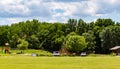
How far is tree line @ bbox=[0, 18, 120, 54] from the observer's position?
117125mm

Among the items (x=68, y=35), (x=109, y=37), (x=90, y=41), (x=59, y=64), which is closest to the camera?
(x=59, y=64)

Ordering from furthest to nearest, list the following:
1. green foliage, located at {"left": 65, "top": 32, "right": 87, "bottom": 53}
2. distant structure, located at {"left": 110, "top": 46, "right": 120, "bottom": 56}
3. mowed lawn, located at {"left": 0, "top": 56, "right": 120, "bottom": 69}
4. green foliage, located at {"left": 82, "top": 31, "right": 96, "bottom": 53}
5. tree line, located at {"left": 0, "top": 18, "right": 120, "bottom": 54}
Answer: green foliage, located at {"left": 82, "top": 31, "right": 96, "bottom": 53} → tree line, located at {"left": 0, "top": 18, "right": 120, "bottom": 54} → distant structure, located at {"left": 110, "top": 46, "right": 120, "bottom": 56} → green foliage, located at {"left": 65, "top": 32, "right": 87, "bottom": 53} → mowed lawn, located at {"left": 0, "top": 56, "right": 120, "bottom": 69}

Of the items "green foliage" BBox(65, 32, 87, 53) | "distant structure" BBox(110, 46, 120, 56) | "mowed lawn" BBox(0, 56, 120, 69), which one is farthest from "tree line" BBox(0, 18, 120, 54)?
"mowed lawn" BBox(0, 56, 120, 69)

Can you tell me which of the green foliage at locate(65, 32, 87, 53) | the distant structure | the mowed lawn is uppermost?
the mowed lawn

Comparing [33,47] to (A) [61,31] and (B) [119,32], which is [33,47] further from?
(B) [119,32]

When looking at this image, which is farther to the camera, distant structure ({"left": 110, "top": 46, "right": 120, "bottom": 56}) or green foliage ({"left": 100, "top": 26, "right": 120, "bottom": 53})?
green foliage ({"left": 100, "top": 26, "right": 120, "bottom": 53})

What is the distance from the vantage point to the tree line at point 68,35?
11712 centimetres

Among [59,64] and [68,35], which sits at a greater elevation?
[59,64]

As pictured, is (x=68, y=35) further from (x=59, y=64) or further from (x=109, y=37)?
(x=59, y=64)

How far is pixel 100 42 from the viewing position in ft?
402

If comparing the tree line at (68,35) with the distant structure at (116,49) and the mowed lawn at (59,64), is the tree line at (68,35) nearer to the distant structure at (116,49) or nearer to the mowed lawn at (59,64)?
the distant structure at (116,49)

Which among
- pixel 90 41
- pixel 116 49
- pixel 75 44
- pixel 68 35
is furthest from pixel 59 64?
pixel 68 35

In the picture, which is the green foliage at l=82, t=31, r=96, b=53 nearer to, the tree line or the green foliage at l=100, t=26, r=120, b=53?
the tree line

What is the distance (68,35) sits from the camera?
406ft
